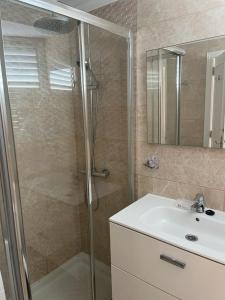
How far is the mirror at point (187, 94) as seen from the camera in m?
1.35

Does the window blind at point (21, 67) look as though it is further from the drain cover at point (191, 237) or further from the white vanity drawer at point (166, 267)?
the drain cover at point (191, 237)

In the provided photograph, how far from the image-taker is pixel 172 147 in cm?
160

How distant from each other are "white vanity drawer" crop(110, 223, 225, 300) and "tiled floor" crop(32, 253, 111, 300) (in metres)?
0.48

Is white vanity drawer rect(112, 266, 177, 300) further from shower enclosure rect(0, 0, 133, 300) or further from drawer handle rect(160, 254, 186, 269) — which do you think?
shower enclosure rect(0, 0, 133, 300)

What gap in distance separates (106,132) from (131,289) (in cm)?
106

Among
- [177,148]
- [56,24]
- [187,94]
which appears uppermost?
[56,24]

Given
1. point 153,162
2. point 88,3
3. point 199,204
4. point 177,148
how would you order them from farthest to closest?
point 88,3, point 153,162, point 177,148, point 199,204

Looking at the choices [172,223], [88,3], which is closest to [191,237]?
[172,223]

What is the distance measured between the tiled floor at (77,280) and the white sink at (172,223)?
677 mm

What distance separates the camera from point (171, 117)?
1573 mm

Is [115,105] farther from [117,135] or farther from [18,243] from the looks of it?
[18,243]

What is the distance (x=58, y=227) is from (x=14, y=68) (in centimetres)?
120

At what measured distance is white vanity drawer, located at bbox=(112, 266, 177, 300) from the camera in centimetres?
127

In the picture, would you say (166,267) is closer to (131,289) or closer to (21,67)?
(131,289)
